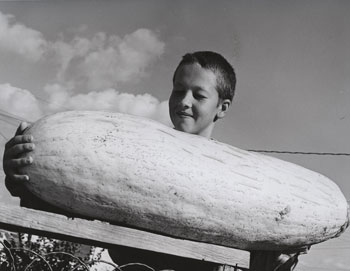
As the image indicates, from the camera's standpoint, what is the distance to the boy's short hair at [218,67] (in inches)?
104

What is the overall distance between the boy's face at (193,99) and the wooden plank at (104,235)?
85 centimetres

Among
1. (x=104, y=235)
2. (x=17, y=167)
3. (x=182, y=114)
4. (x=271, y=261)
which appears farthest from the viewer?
(x=182, y=114)

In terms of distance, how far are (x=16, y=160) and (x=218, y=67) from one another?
1.35 m

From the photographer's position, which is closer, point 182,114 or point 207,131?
point 182,114

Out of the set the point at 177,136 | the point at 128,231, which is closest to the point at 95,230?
the point at 128,231

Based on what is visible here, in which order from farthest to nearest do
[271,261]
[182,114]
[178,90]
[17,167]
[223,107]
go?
[223,107]
[178,90]
[182,114]
[271,261]
[17,167]

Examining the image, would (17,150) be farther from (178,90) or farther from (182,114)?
(178,90)

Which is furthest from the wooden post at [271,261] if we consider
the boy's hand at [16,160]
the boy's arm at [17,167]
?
the boy's hand at [16,160]

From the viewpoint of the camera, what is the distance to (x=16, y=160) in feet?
5.60

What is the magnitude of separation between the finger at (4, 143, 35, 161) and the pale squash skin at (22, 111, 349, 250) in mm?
27

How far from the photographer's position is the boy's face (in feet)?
8.18

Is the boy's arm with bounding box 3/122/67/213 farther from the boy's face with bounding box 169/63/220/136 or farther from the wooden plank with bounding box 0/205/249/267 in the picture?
the boy's face with bounding box 169/63/220/136

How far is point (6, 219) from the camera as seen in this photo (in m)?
1.47

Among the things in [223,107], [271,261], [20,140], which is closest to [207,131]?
[223,107]
